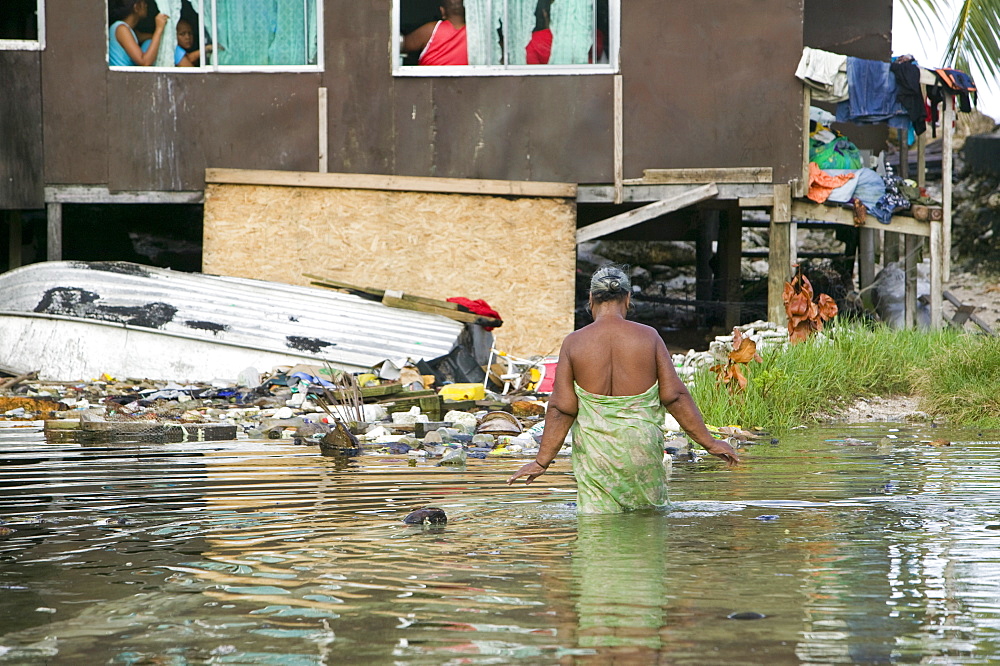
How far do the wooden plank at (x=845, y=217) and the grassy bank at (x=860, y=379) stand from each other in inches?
98.0

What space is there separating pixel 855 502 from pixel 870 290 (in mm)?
11490

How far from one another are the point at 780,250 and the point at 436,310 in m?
4.25

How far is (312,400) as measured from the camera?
11406 millimetres

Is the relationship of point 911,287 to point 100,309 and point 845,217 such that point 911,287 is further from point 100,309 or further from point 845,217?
point 100,309

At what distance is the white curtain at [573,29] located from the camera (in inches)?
577

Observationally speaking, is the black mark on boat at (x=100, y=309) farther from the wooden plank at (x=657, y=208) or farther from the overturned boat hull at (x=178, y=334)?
the wooden plank at (x=657, y=208)

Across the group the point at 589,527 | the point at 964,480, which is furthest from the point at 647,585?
the point at 964,480

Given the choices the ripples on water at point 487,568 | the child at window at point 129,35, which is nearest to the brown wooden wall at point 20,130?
the child at window at point 129,35

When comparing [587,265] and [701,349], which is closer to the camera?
[701,349]

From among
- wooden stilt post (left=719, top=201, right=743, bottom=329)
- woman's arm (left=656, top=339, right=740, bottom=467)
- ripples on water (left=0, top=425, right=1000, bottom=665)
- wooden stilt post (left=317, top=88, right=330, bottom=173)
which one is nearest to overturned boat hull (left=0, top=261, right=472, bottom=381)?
wooden stilt post (left=317, top=88, right=330, bottom=173)

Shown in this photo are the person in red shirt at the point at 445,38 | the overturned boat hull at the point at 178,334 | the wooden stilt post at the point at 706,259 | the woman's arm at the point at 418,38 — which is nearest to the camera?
the overturned boat hull at the point at 178,334

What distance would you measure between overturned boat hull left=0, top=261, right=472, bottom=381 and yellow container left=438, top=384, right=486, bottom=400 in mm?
858

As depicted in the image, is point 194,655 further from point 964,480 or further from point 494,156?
point 494,156

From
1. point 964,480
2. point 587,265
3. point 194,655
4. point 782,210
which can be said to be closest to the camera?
point 194,655
